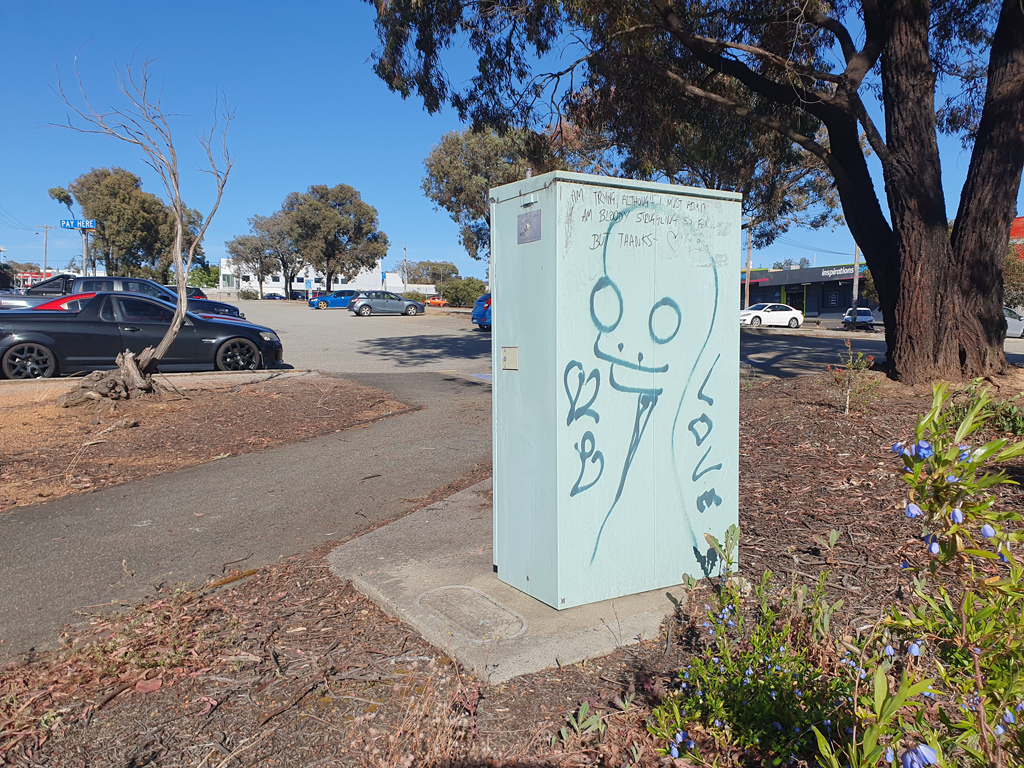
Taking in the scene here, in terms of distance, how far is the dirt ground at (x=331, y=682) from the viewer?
2.49 meters

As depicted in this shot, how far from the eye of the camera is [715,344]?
12.5ft

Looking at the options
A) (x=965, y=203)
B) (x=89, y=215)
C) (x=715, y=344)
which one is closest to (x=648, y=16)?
(x=965, y=203)

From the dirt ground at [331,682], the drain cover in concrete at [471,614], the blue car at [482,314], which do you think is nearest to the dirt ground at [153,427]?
the dirt ground at [331,682]

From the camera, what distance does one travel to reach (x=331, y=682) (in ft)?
9.65

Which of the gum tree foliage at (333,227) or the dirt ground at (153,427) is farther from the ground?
the gum tree foliage at (333,227)

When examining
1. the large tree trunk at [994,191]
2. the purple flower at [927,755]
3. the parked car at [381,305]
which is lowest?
the purple flower at [927,755]

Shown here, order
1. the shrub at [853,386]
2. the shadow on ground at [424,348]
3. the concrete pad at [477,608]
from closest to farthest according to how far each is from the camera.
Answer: the concrete pad at [477,608], the shrub at [853,386], the shadow on ground at [424,348]

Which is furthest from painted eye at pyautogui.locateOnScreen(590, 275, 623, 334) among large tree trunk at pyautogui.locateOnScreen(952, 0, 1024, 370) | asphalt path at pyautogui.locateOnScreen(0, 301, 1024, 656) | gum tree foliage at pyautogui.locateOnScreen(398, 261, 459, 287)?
gum tree foliage at pyautogui.locateOnScreen(398, 261, 459, 287)

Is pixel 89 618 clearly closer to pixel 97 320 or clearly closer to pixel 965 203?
pixel 965 203

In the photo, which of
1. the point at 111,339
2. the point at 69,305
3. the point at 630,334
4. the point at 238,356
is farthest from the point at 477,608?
the point at 69,305

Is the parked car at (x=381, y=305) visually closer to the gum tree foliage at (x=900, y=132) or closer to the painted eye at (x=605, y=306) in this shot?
the gum tree foliage at (x=900, y=132)

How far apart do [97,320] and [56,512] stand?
23.2ft

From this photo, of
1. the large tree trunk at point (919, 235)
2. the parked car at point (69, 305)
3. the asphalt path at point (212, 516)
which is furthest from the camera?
the parked car at point (69, 305)

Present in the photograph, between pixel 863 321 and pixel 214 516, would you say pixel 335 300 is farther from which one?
pixel 214 516
